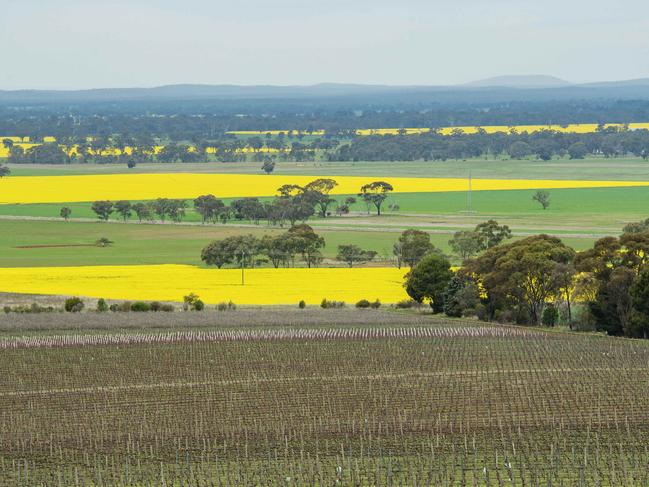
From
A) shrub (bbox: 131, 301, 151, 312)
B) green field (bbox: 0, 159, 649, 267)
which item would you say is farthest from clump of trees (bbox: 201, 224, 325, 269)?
shrub (bbox: 131, 301, 151, 312)

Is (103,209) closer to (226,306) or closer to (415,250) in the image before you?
(415,250)

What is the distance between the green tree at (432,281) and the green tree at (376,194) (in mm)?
61446

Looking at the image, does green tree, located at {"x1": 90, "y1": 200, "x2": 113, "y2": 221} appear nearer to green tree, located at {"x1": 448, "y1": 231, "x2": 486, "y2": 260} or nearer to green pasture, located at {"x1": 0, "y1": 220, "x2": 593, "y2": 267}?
green pasture, located at {"x1": 0, "y1": 220, "x2": 593, "y2": 267}

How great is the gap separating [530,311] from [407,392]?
24245mm

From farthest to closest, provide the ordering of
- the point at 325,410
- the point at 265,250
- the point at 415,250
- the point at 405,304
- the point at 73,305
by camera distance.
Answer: the point at 265,250, the point at 415,250, the point at 405,304, the point at 73,305, the point at 325,410

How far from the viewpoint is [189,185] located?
554 feet

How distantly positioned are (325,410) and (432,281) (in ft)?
99.9

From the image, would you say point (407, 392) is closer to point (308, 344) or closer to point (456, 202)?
point (308, 344)

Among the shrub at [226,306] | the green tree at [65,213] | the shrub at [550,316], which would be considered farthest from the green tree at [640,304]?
the green tree at [65,213]

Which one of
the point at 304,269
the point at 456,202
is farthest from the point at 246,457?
the point at 456,202

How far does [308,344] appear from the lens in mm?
58219

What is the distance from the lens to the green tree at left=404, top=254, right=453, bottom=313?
2884 inches

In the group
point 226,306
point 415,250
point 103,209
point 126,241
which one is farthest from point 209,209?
point 226,306

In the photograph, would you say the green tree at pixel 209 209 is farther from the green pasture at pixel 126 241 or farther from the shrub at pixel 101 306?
the shrub at pixel 101 306
